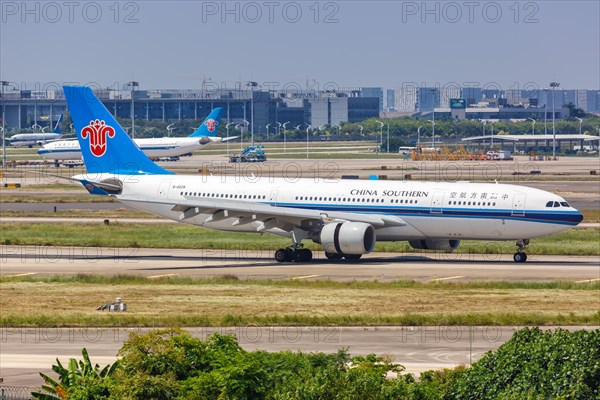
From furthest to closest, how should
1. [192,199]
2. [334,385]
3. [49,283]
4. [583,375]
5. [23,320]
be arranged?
[192,199]
[49,283]
[23,320]
[334,385]
[583,375]

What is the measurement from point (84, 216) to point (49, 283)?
39597 mm

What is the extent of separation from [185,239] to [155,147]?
4371 inches

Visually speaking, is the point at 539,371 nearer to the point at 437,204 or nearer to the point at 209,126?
the point at 437,204

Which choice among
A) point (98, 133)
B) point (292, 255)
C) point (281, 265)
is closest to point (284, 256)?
point (292, 255)

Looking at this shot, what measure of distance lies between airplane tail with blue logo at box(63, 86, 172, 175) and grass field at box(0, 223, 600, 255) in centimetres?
524

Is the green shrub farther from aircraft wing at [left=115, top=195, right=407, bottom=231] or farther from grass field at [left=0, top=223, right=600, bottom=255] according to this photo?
grass field at [left=0, top=223, right=600, bottom=255]

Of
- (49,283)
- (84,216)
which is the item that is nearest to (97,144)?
(49,283)

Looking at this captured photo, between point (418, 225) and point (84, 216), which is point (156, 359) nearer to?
point (418, 225)

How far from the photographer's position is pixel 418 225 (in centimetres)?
5909

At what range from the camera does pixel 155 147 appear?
596 ft

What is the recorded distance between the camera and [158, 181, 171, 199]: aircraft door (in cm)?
6488

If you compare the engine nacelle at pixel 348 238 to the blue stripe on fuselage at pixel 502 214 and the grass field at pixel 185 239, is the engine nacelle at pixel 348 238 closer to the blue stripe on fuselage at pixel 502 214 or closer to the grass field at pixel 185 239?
the blue stripe on fuselage at pixel 502 214

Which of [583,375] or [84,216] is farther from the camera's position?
[84,216]

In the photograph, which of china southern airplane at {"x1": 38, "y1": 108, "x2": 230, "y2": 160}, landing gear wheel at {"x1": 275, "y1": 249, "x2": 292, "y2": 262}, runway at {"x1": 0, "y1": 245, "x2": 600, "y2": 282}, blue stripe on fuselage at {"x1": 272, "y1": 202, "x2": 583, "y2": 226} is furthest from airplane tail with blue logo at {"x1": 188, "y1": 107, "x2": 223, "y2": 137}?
blue stripe on fuselage at {"x1": 272, "y1": 202, "x2": 583, "y2": 226}
